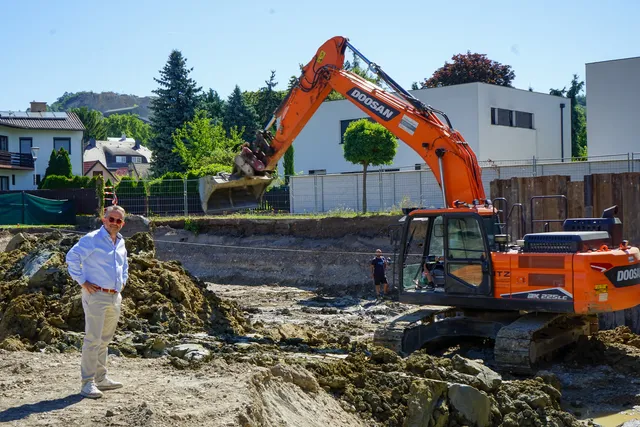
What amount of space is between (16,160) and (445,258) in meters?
39.5

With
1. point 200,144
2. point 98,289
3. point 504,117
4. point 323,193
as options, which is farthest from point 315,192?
point 98,289

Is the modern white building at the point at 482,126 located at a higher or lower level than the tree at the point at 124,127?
lower

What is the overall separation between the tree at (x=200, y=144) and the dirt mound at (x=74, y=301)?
27232 mm

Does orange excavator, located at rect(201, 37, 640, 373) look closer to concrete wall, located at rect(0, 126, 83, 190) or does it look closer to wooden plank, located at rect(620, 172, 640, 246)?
wooden plank, located at rect(620, 172, 640, 246)

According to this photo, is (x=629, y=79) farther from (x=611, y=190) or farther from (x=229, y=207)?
(x=229, y=207)

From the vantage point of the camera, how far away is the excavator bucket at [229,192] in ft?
50.1

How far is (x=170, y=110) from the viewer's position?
46.7m

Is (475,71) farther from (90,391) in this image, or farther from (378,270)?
(90,391)

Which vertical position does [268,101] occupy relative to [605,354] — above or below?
above

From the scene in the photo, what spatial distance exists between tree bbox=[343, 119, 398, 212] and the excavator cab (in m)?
13.7

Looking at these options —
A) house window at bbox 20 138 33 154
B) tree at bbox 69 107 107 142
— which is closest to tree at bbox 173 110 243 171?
house window at bbox 20 138 33 154

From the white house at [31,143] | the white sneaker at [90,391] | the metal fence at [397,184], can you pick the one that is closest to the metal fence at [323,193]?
the metal fence at [397,184]

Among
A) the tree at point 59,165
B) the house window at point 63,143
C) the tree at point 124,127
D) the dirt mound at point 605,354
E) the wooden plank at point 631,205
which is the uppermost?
the tree at point 124,127

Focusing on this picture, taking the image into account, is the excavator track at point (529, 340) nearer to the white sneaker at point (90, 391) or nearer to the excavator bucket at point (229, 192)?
the white sneaker at point (90, 391)
